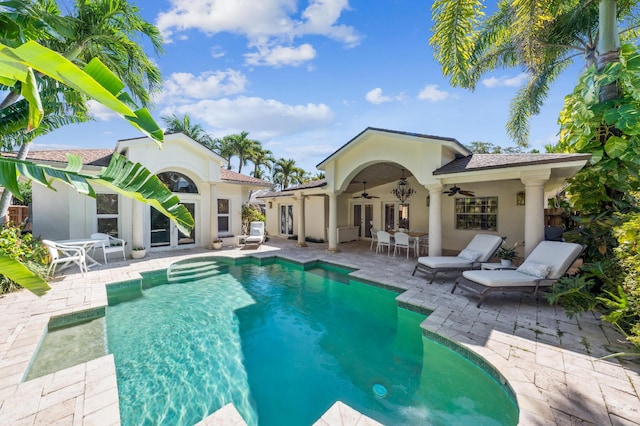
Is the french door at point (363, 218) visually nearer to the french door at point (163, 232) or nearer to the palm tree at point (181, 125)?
the french door at point (163, 232)

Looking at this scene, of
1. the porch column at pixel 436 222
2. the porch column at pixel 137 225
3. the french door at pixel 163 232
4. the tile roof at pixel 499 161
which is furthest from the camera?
the french door at pixel 163 232

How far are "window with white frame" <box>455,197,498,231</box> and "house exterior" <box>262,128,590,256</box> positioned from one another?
4cm

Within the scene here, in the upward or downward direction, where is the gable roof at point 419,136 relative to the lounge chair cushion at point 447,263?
upward

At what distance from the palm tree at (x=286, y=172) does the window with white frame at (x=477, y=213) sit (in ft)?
85.9

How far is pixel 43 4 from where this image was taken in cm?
701

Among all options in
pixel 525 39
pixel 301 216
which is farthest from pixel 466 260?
pixel 301 216

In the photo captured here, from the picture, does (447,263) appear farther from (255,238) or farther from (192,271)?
(255,238)

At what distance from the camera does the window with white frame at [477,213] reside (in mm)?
12641

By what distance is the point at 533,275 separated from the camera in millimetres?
6348

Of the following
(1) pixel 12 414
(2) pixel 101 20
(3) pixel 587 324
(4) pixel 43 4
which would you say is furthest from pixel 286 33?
(3) pixel 587 324

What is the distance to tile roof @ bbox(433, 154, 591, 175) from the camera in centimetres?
673

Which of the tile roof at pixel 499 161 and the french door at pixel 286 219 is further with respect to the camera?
the french door at pixel 286 219

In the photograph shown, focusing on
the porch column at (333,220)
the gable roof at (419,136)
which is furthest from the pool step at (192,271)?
the gable roof at (419,136)

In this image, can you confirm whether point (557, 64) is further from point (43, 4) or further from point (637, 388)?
point (43, 4)
